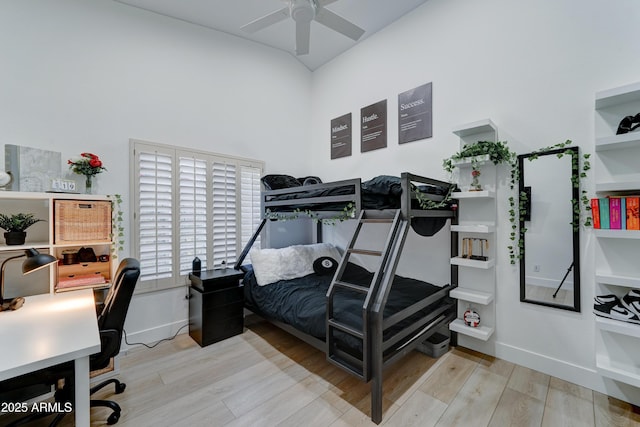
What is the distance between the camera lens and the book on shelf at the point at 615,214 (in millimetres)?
1794

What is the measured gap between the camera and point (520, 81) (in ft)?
7.73

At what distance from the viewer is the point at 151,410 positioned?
1826 mm

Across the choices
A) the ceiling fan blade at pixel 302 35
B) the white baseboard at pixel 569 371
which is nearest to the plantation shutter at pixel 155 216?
the ceiling fan blade at pixel 302 35

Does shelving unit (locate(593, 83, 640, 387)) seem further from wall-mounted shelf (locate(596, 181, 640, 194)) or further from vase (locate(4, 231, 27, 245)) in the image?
vase (locate(4, 231, 27, 245))

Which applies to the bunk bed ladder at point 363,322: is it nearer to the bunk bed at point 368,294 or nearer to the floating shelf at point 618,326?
the bunk bed at point 368,294

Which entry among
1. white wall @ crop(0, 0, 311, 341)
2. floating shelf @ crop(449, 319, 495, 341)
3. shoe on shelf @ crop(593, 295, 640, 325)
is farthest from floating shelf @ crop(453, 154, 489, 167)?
white wall @ crop(0, 0, 311, 341)

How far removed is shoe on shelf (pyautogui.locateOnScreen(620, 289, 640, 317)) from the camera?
1763 millimetres

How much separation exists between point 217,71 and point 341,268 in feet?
9.58

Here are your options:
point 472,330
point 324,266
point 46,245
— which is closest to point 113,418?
point 46,245

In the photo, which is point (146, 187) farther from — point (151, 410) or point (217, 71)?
point (151, 410)

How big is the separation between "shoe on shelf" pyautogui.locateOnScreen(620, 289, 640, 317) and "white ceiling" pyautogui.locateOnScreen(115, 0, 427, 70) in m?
3.36

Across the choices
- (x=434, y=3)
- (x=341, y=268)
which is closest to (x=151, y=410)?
(x=341, y=268)

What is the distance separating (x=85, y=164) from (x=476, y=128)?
3556 millimetres

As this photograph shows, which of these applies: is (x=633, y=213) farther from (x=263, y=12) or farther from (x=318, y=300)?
(x=263, y=12)
